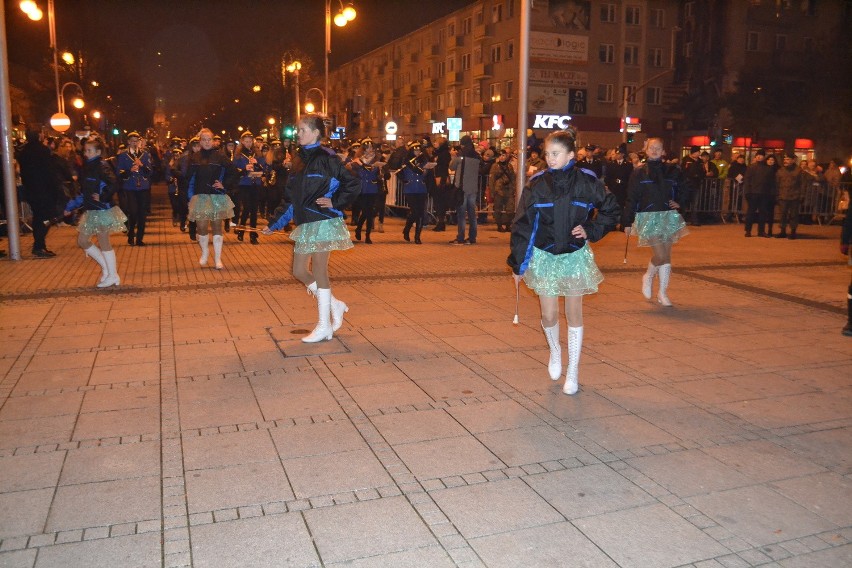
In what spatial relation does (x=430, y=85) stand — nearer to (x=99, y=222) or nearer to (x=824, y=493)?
(x=99, y=222)

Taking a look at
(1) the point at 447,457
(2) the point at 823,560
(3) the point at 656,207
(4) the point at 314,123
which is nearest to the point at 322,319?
(4) the point at 314,123

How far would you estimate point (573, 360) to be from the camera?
591cm

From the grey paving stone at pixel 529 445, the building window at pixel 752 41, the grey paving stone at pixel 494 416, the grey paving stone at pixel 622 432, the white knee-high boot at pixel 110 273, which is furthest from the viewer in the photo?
the building window at pixel 752 41

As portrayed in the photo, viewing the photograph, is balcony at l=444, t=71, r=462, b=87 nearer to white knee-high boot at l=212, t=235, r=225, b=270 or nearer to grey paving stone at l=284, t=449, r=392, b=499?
white knee-high boot at l=212, t=235, r=225, b=270

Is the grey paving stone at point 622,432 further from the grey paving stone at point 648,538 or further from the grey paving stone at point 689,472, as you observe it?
the grey paving stone at point 648,538

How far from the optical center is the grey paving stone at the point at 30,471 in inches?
167

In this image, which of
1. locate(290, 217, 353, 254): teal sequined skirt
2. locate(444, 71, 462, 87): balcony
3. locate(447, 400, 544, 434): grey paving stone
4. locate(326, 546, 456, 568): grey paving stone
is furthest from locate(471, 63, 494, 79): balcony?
locate(326, 546, 456, 568): grey paving stone

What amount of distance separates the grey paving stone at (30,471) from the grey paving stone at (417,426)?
6.38ft

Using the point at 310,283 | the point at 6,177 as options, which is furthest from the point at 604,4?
the point at 310,283

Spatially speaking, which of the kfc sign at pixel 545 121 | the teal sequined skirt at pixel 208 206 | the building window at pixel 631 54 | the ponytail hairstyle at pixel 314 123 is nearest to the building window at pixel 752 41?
the building window at pixel 631 54

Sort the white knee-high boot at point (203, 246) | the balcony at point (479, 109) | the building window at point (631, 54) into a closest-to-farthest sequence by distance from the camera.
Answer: the white knee-high boot at point (203, 246) → the building window at point (631, 54) → the balcony at point (479, 109)

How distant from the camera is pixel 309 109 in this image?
42219 mm

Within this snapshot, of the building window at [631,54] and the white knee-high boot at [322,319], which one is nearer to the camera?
the white knee-high boot at [322,319]

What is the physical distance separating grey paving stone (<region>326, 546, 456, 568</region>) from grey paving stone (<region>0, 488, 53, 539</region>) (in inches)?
60.2
